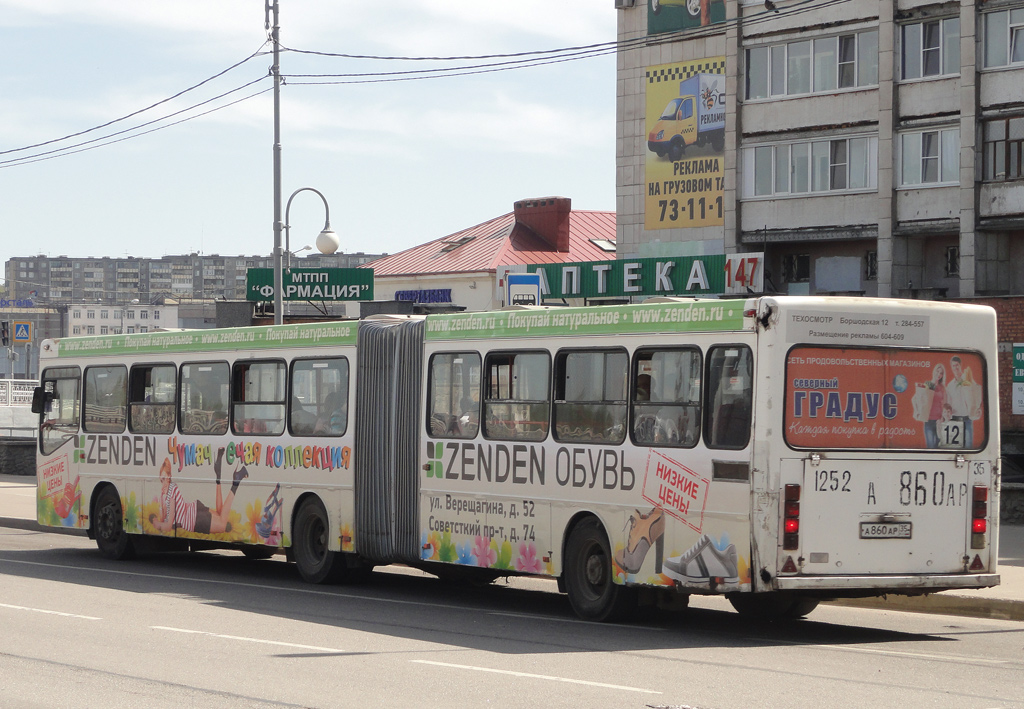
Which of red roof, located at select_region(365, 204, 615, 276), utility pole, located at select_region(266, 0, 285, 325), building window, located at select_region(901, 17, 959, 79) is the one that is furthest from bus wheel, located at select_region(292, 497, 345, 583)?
red roof, located at select_region(365, 204, 615, 276)

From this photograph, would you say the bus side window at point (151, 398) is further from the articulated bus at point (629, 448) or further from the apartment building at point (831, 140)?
the apartment building at point (831, 140)

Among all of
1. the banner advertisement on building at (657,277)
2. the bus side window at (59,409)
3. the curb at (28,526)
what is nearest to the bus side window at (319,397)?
the bus side window at (59,409)

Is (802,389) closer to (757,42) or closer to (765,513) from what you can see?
(765,513)

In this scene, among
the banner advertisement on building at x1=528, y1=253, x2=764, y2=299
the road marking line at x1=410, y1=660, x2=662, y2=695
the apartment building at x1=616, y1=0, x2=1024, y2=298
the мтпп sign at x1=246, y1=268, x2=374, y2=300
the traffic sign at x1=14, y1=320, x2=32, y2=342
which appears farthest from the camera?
the traffic sign at x1=14, y1=320, x2=32, y2=342

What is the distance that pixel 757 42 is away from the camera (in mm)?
40625

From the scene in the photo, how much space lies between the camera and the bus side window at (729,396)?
A: 11.6 m

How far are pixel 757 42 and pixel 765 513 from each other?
31.1 metres

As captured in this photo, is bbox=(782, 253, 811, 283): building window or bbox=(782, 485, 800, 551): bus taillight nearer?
bbox=(782, 485, 800, 551): bus taillight

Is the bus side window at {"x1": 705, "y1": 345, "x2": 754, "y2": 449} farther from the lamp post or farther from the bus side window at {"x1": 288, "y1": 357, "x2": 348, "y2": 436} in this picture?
the lamp post

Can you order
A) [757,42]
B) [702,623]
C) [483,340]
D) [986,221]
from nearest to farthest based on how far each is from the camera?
[702,623]
[483,340]
[986,221]
[757,42]

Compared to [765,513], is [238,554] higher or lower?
lower

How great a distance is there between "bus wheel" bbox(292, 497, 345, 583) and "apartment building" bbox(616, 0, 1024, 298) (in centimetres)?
2315

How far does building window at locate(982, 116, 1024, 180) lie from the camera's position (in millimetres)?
35156

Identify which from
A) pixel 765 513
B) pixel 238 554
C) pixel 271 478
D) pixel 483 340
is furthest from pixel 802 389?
pixel 238 554
